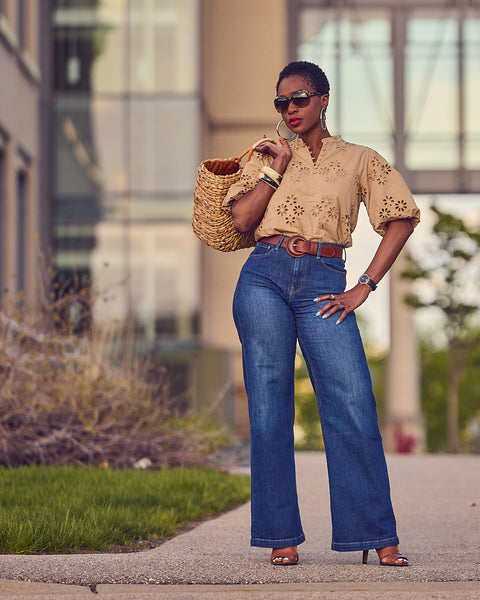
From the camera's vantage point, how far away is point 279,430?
4.71m

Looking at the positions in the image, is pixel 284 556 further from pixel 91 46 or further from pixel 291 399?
pixel 91 46

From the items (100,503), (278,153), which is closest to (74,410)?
(100,503)

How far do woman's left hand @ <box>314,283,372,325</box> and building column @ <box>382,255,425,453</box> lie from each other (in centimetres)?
2981

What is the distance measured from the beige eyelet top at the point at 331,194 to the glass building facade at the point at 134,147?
15329mm

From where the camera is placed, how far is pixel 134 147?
2034cm

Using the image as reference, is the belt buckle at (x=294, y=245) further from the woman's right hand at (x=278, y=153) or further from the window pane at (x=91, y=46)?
the window pane at (x=91, y=46)

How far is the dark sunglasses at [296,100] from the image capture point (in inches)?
185

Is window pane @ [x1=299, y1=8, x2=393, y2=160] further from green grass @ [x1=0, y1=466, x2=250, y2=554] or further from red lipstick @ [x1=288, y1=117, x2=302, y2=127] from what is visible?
red lipstick @ [x1=288, y1=117, x2=302, y2=127]

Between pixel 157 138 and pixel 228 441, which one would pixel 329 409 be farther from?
pixel 157 138

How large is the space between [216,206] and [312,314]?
1.88 feet

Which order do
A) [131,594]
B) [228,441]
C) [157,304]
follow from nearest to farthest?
[131,594], [228,441], [157,304]

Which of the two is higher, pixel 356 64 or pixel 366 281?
pixel 356 64

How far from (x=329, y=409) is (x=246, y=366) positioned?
0.36 meters

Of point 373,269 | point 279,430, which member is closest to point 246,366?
point 279,430
